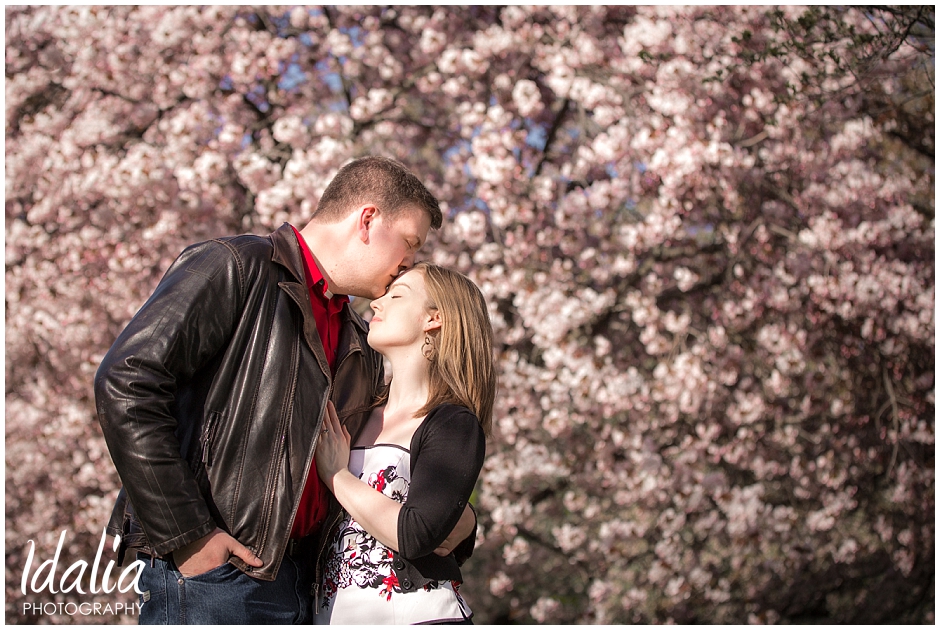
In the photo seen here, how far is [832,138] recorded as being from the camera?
5363 millimetres

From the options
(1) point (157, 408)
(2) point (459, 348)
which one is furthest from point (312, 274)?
(1) point (157, 408)

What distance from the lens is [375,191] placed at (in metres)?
2.38

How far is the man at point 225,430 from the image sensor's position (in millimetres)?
1893

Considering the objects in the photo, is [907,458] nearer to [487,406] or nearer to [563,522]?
[563,522]

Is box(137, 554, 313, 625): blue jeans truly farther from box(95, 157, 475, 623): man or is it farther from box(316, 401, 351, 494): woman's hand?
box(316, 401, 351, 494): woman's hand

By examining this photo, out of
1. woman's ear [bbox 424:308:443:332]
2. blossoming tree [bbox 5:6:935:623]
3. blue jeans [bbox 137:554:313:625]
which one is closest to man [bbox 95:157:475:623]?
blue jeans [bbox 137:554:313:625]

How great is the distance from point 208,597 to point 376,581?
0.45m

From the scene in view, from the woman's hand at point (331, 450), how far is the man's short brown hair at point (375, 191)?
2.16ft

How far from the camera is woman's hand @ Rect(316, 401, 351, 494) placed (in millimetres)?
2061

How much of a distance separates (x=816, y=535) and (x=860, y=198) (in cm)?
251

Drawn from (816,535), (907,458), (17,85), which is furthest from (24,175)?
(907,458)

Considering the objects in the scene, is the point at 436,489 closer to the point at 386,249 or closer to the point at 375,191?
the point at 386,249

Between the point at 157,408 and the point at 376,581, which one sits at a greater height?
the point at 157,408

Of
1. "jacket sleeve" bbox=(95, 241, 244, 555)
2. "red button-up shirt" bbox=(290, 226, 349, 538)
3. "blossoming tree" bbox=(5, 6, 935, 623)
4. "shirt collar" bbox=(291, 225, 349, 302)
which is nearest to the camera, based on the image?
"jacket sleeve" bbox=(95, 241, 244, 555)
